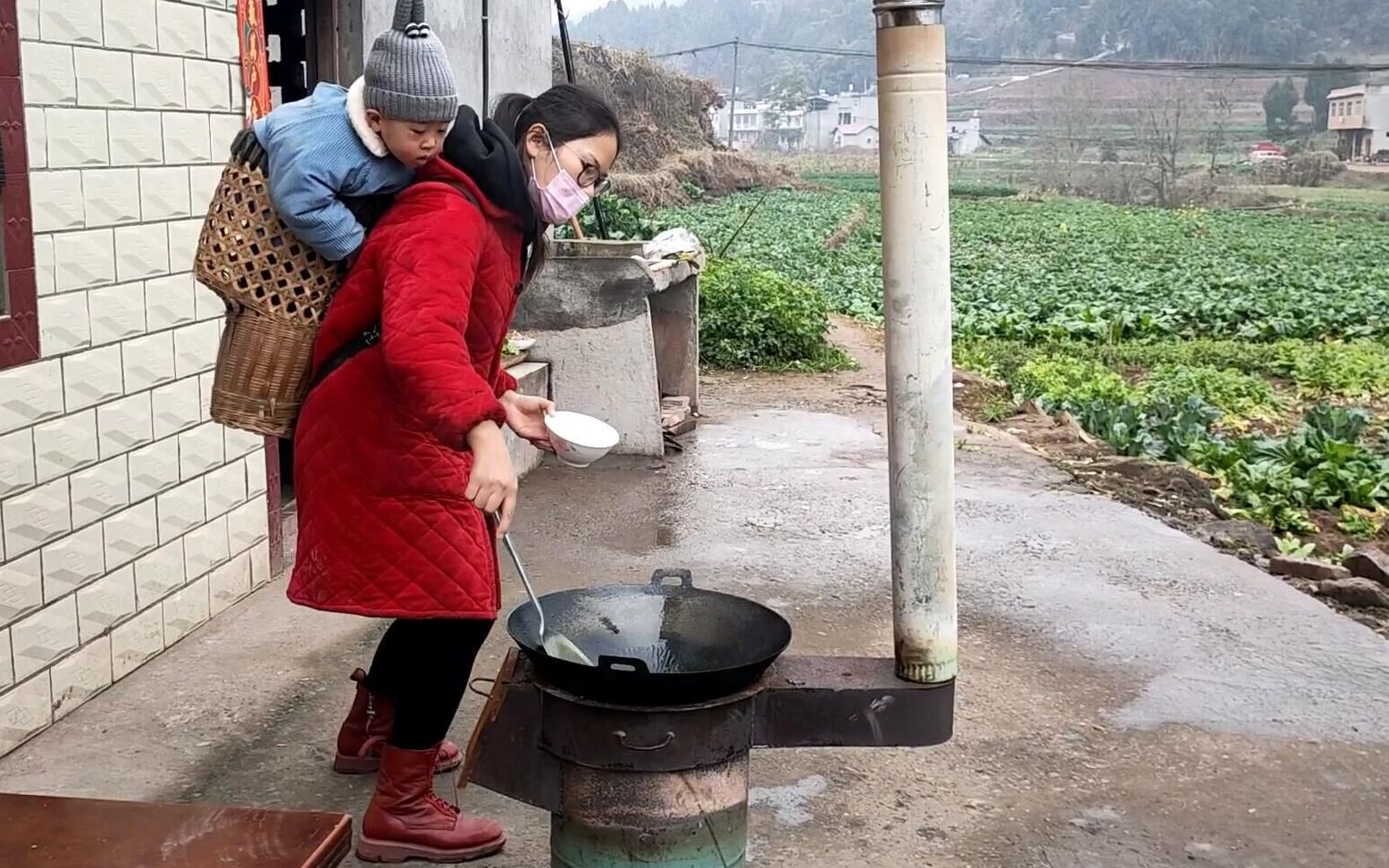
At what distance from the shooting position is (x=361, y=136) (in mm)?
2680

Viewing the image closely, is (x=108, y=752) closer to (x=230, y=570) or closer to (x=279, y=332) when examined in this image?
(x=230, y=570)

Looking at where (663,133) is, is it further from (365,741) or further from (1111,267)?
(365,741)

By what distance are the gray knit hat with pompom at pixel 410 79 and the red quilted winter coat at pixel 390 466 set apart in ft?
0.53

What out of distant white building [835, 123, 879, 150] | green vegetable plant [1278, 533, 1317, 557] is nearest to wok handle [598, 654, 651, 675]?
green vegetable plant [1278, 533, 1317, 557]

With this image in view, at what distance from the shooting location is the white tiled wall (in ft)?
12.5

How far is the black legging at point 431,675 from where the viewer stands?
3.02 metres

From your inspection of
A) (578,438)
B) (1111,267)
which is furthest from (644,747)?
(1111,267)

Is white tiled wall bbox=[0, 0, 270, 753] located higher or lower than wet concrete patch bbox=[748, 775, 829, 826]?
higher

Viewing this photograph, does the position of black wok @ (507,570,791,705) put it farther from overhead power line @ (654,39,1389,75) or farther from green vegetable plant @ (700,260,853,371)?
overhead power line @ (654,39,1389,75)

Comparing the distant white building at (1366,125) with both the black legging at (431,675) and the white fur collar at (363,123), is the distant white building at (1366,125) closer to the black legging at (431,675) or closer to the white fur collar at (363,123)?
the black legging at (431,675)

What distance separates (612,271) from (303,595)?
471cm

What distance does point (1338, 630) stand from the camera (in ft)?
17.0

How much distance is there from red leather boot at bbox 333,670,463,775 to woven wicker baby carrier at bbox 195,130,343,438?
1.01 metres

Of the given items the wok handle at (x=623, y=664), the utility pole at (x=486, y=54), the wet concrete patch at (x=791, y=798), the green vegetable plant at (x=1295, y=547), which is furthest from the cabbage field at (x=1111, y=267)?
the wok handle at (x=623, y=664)
